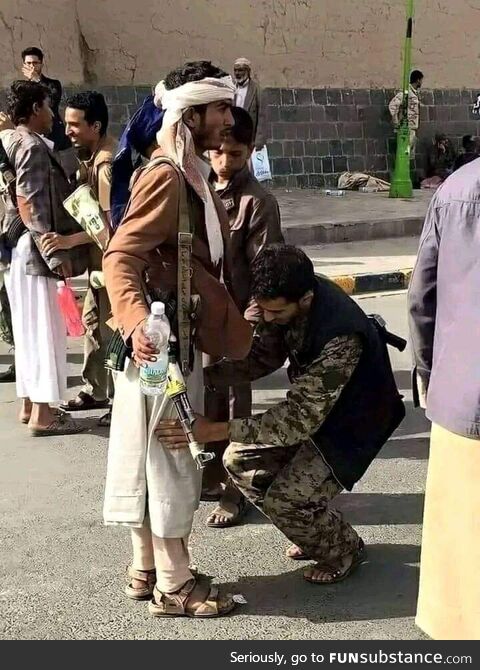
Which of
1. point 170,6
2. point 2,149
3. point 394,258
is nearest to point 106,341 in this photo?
point 2,149

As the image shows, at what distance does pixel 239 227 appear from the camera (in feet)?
13.3

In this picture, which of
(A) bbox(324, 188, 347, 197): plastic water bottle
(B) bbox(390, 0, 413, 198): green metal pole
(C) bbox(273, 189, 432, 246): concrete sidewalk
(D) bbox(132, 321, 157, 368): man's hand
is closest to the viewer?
(D) bbox(132, 321, 157, 368): man's hand

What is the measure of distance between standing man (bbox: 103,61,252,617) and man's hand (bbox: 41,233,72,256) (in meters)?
1.84

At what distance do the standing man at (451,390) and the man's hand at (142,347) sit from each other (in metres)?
0.78

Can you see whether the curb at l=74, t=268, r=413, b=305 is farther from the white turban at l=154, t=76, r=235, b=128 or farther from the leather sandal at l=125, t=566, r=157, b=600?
the white turban at l=154, t=76, r=235, b=128

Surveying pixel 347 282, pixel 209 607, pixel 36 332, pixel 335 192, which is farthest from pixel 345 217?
pixel 209 607

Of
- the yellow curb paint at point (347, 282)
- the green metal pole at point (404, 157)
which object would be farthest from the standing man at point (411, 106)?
the yellow curb paint at point (347, 282)

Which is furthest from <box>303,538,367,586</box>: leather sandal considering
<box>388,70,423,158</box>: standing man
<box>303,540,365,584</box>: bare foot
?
<box>388,70,423,158</box>: standing man

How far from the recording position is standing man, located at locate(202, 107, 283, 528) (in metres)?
3.99

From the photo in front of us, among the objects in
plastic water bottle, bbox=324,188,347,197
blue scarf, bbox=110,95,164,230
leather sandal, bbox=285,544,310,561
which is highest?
blue scarf, bbox=110,95,164,230

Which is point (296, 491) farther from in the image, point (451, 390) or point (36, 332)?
point (36, 332)

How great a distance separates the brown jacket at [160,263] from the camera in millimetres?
2867

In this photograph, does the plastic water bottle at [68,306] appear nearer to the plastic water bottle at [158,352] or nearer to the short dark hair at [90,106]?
the short dark hair at [90,106]
